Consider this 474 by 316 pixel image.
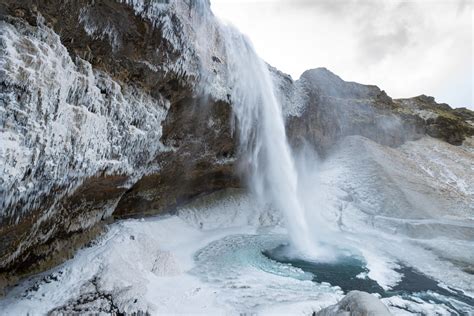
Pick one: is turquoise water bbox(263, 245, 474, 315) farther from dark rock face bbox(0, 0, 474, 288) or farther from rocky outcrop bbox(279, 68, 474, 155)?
rocky outcrop bbox(279, 68, 474, 155)

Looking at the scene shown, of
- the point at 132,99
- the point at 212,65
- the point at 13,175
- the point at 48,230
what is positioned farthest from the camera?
the point at 212,65

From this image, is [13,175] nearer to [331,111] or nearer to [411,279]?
[411,279]

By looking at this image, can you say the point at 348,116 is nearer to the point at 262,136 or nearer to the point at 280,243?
the point at 262,136

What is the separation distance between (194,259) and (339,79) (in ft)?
85.6

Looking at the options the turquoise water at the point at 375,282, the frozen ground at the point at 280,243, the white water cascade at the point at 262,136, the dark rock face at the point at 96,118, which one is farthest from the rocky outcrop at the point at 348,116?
the turquoise water at the point at 375,282

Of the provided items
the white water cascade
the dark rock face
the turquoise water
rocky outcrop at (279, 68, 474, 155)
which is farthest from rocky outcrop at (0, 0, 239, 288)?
rocky outcrop at (279, 68, 474, 155)

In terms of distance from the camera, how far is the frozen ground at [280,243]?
9461 mm

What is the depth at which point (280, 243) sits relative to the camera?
1738 centimetres

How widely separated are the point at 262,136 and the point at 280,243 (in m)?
6.91

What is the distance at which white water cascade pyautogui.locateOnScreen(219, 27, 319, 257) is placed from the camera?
715 inches

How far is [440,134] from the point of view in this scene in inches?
1412

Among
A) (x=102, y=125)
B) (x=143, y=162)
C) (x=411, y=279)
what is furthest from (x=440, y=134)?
(x=102, y=125)

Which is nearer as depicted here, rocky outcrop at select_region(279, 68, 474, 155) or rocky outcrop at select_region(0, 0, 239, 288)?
rocky outcrop at select_region(0, 0, 239, 288)

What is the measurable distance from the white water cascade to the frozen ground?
3.78 ft
